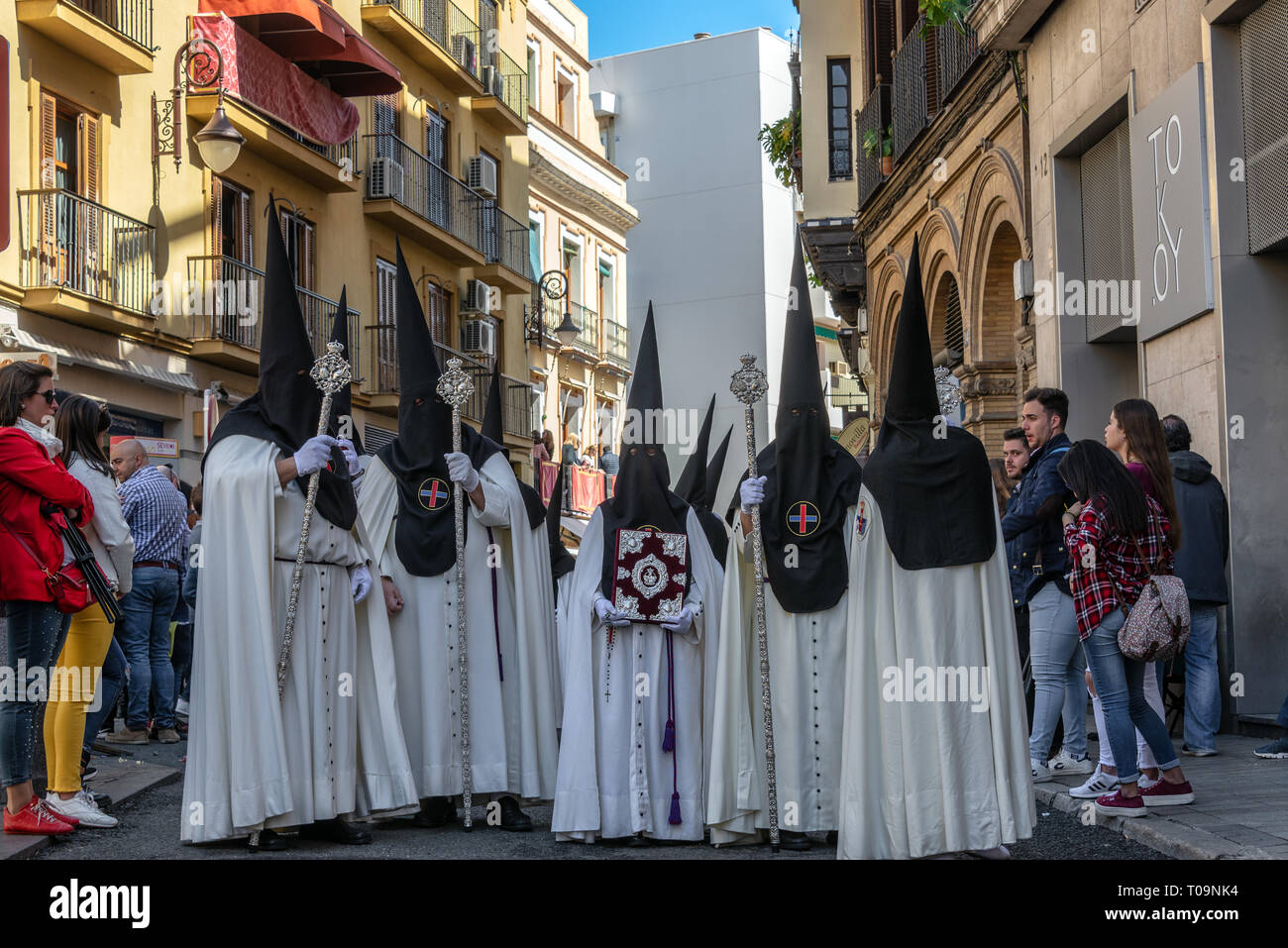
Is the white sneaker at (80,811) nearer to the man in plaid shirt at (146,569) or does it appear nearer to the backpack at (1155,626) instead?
the man in plaid shirt at (146,569)

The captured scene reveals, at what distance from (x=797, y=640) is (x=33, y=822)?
366 cm

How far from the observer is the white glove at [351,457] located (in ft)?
27.9

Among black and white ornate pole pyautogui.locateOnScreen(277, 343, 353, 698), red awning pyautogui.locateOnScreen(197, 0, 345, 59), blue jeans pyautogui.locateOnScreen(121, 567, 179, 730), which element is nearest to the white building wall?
red awning pyautogui.locateOnScreen(197, 0, 345, 59)

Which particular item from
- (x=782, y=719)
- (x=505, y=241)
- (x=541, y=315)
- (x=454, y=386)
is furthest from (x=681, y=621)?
(x=541, y=315)

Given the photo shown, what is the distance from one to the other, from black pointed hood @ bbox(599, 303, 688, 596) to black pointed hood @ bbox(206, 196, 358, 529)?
137cm

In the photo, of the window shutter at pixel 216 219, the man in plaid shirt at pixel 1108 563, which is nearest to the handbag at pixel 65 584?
the man in plaid shirt at pixel 1108 563

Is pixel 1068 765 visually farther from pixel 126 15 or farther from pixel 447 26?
pixel 447 26

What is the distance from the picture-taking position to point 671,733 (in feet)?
26.7

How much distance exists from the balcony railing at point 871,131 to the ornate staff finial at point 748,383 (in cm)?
1477

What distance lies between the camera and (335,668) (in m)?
8.01

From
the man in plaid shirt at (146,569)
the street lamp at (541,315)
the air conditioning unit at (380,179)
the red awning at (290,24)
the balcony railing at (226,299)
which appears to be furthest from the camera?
the street lamp at (541,315)
